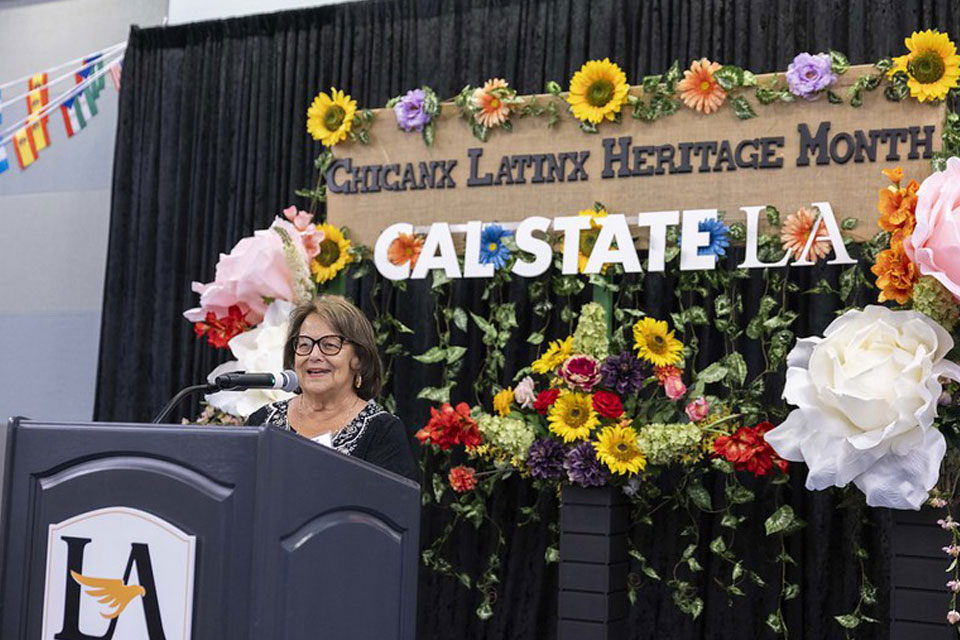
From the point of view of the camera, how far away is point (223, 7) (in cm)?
437

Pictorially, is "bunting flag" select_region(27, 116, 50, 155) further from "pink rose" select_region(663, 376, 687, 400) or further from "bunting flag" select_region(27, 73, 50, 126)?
"pink rose" select_region(663, 376, 687, 400)

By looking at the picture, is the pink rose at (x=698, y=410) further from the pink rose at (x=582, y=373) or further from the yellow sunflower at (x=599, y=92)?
the yellow sunflower at (x=599, y=92)

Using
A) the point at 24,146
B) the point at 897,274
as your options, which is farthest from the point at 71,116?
the point at 897,274

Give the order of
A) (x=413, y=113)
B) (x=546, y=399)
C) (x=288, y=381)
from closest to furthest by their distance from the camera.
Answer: (x=288, y=381) < (x=546, y=399) < (x=413, y=113)

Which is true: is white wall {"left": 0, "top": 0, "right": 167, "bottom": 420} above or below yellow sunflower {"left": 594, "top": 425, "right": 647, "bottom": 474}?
above

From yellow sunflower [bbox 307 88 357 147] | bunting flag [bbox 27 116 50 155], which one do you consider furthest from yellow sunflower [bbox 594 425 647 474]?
bunting flag [bbox 27 116 50 155]

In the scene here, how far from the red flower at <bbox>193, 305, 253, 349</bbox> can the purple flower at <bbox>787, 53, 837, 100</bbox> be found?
1.55 m

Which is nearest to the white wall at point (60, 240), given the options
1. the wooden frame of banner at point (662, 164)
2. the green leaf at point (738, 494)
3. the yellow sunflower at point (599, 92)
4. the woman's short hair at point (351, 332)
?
the wooden frame of banner at point (662, 164)

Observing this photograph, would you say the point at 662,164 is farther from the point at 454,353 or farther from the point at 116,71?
the point at 116,71

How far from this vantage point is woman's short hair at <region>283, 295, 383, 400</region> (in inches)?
98.3

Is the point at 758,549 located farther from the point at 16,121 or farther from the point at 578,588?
the point at 16,121

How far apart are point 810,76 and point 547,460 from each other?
1.08 m

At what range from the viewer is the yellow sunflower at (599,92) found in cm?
304

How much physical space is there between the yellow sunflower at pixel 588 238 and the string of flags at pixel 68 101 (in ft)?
7.71
